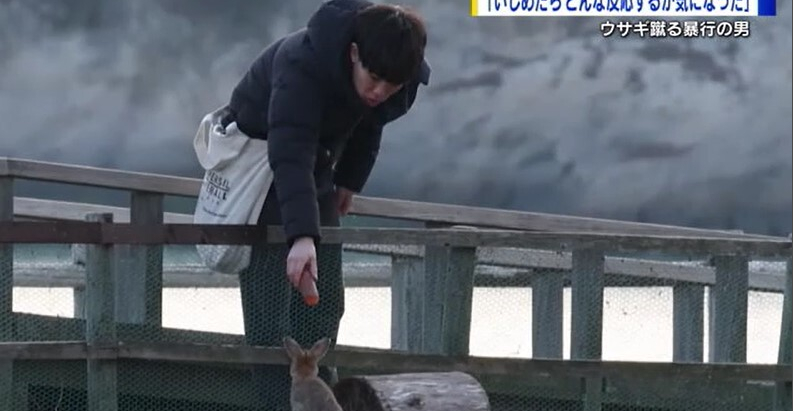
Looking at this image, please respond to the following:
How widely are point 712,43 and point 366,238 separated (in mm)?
4522

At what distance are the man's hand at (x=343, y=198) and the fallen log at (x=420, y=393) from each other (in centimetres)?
69

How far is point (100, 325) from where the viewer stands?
6.34m

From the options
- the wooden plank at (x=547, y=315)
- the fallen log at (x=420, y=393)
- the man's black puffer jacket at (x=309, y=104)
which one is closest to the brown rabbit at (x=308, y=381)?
the fallen log at (x=420, y=393)

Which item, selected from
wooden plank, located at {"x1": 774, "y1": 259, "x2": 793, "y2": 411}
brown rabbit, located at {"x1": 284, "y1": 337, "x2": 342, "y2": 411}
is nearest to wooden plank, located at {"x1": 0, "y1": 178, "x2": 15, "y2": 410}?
brown rabbit, located at {"x1": 284, "y1": 337, "x2": 342, "y2": 411}

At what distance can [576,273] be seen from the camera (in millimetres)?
6594

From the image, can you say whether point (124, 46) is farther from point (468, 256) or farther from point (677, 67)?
point (468, 256)

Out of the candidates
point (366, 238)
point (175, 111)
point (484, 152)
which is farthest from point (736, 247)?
point (175, 111)

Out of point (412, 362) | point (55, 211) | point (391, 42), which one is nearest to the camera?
point (391, 42)

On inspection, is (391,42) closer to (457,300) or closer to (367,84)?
(367,84)

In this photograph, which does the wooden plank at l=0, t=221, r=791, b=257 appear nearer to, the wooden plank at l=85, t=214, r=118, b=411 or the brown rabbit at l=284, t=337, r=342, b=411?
the wooden plank at l=85, t=214, r=118, b=411

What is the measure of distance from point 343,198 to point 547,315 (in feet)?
4.11

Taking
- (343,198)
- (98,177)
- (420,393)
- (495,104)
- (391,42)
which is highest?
(495,104)

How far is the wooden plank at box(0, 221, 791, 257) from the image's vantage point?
6188mm

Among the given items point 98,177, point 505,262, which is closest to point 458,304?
point 505,262
